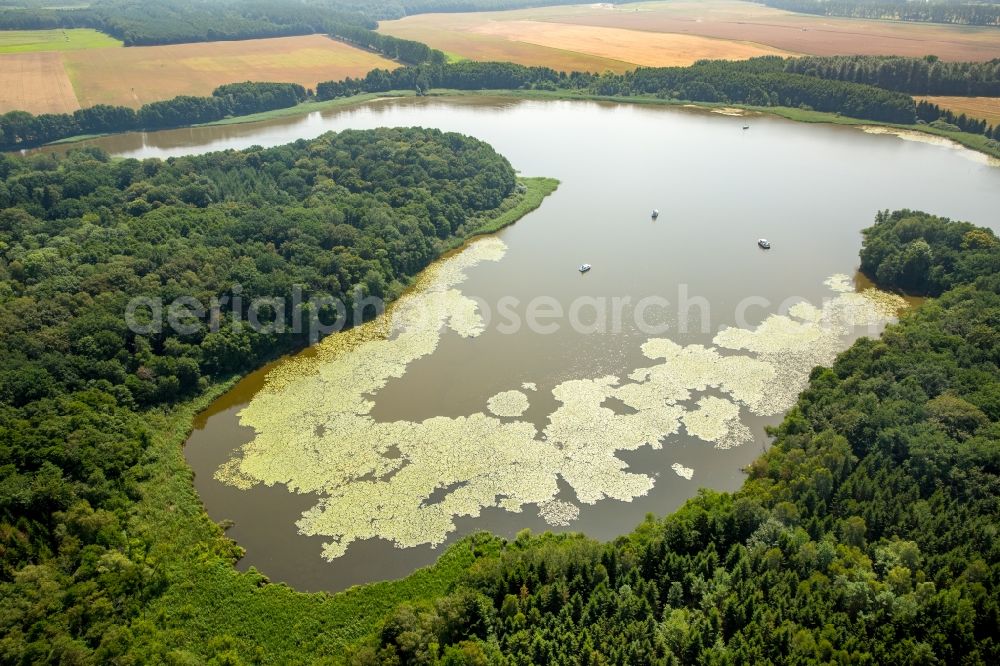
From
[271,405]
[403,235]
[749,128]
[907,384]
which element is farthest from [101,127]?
[907,384]

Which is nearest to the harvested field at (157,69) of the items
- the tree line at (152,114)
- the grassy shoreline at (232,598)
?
the tree line at (152,114)

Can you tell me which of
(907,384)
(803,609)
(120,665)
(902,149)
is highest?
(902,149)

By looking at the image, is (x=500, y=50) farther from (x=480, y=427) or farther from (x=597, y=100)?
(x=480, y=427)

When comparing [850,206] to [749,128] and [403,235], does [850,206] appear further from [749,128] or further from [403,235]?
[403,235]

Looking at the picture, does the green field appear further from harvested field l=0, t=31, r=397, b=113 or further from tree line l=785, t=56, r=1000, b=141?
tree line l=785, t=56, r=1000, b=141

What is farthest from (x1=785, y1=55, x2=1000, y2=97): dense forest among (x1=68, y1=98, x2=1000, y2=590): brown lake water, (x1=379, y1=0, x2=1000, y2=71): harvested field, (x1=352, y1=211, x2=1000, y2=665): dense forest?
(x1=352, y1=211, x2=1000, y2=665): dense forest

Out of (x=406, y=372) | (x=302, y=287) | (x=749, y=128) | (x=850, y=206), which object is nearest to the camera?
(x=406, y=372)
